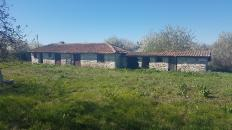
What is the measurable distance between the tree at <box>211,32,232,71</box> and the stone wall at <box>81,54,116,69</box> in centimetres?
1720

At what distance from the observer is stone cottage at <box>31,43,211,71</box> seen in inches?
1535

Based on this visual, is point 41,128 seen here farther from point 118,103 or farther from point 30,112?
point 118,103

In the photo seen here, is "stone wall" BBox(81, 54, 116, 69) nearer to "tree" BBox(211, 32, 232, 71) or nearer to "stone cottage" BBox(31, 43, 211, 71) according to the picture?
"stone cottage" BBox(31, 43, 211, 71)

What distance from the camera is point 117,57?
42750 millimetres

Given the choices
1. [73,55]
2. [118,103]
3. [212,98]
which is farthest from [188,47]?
[118,103]

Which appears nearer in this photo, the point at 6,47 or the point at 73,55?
the point at 6,47

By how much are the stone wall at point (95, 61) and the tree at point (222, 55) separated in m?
17.2

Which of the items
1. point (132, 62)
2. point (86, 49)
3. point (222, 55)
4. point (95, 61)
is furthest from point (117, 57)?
point (222, 55)

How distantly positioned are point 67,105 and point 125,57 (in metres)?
34.4

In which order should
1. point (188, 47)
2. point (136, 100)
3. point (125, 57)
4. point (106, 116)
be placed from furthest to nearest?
1. point (188, 47)
2. point (125, 57)
3. point (136, 100)
4. point (106, 116)

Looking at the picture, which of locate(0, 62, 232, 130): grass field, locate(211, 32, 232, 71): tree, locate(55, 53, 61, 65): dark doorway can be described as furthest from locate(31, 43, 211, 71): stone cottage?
locate(0, 62, 232, 130): grass field

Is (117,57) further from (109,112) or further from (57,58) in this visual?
(109,112)

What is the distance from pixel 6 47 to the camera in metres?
14.2

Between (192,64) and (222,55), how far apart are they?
1242 cm
